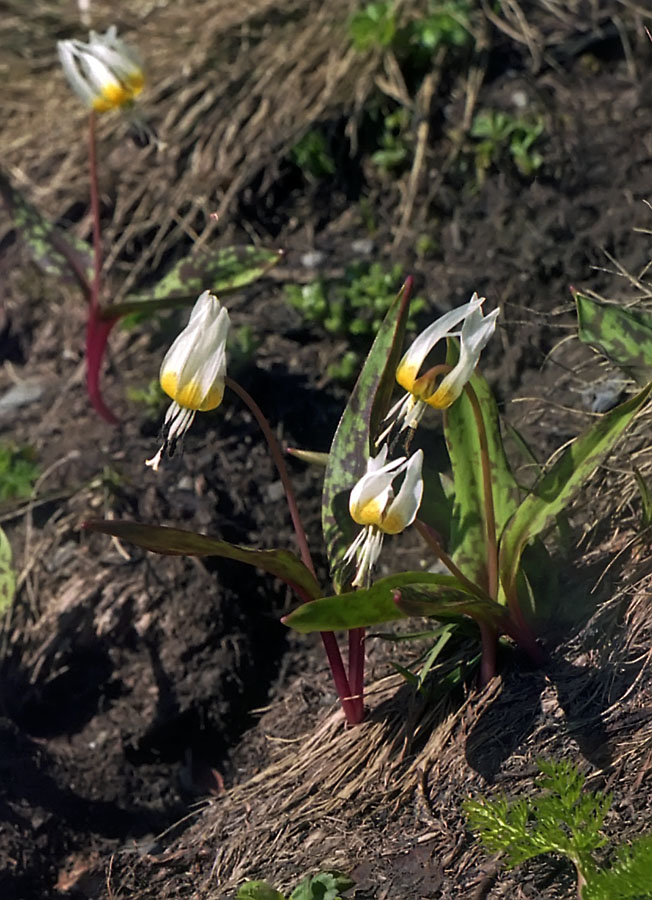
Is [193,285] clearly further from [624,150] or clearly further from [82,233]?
[624,150]

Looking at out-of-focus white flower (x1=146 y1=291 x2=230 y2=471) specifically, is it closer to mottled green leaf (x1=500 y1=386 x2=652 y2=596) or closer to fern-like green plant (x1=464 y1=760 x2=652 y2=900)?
mottled green leaf (x1=500 y1=386 x2=652 y2=596)

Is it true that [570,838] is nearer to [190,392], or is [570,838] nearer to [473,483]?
[473,483]

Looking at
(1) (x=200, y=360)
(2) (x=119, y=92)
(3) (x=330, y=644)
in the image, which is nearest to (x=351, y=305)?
(2) (x=119, y=92)

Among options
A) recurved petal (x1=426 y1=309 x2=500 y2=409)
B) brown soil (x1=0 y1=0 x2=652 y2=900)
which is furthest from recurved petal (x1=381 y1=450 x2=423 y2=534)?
brown soil (x1=0 y1=0 x2=652 y2=900)

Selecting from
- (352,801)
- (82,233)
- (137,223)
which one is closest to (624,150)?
(137,223)

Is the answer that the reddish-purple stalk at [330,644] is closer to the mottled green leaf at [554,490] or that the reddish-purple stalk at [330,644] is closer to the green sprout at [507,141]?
the mottled green leaf at [554,490]

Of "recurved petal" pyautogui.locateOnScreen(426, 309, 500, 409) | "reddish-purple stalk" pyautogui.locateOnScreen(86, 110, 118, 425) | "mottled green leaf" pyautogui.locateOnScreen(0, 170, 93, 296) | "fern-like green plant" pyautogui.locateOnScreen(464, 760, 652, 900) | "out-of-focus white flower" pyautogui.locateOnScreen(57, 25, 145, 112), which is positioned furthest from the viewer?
"mottled green leaf" pyautogui.locateOnScreen(0, 170, 93, 296)
